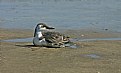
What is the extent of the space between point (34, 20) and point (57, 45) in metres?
9.38

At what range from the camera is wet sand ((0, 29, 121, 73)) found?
8.95m

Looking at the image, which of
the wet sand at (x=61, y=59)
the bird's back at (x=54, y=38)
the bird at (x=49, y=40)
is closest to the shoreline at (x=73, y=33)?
the wet sand at (x=61, y=59)

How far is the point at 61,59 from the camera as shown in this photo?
33.8 feet

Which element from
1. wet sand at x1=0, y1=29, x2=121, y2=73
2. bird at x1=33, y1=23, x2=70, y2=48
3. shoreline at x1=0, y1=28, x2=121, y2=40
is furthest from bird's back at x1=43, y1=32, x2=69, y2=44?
shoreline at x1=0, y1=28, x2=121, y2=40

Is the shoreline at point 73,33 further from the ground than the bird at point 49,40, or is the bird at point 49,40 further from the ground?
the bird at point 49,40

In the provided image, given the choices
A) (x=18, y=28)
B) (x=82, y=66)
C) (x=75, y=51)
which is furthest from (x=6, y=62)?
(x=18, y=28)

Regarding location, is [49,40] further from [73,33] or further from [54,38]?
[73,33]

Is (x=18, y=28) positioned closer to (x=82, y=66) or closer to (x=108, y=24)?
(x=108, y=24)

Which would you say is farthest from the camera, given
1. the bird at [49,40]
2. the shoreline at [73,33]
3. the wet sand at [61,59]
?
the shoreline at [73,33]

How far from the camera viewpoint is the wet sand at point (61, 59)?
352 inches

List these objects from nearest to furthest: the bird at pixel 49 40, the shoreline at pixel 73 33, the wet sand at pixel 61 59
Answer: the wet sand at pixel 61 59 → the bird at pixel 49 40 → the shoreline at pixel 73 33

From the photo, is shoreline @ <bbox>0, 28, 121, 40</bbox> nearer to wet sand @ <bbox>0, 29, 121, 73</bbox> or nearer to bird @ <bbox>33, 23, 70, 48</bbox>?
wet sand @ <bbox>0, 29, 121, 73</bbox>

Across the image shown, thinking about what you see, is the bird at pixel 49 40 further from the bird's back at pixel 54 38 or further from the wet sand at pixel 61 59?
the wet sand at pixel 61 59

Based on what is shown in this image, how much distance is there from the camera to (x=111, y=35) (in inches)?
661
